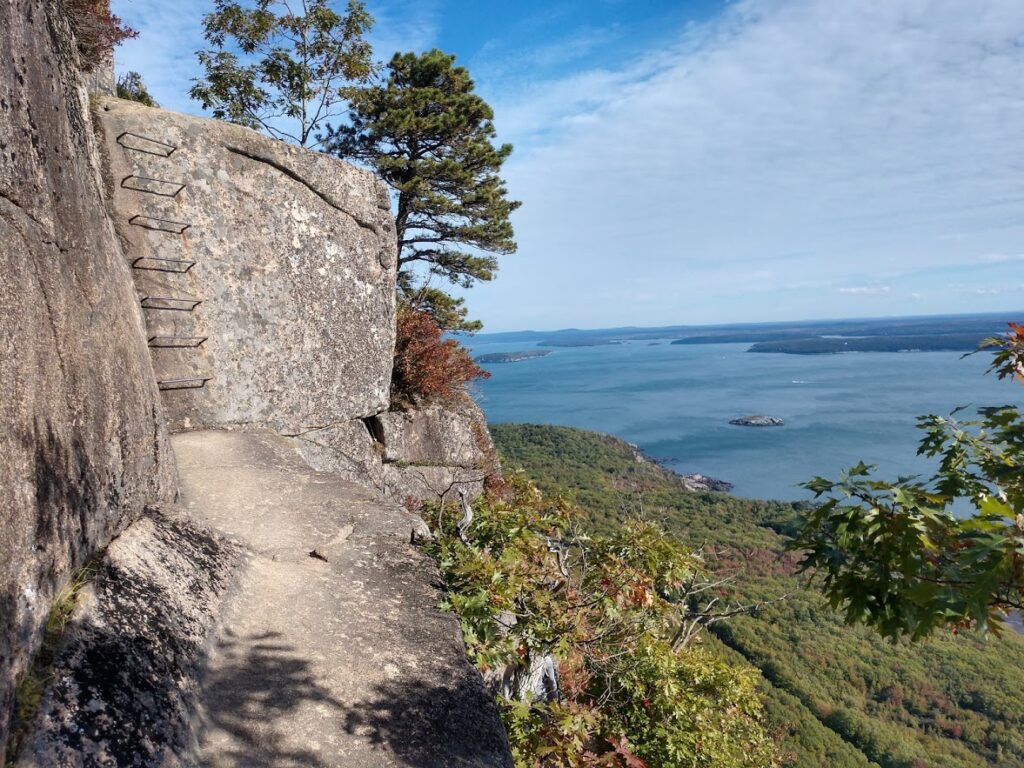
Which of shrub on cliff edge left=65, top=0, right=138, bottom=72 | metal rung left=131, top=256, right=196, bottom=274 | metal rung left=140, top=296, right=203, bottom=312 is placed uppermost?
shrub on cliff edge left=65, top=0, right=138, bottom=72

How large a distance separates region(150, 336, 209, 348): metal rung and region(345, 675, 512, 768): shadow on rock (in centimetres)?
471

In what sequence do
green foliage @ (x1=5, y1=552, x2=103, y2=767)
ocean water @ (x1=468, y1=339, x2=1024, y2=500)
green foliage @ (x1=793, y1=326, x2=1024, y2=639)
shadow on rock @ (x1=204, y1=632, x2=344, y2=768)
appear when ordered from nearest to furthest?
green foliage @ (x1=5, y1=552, x2=103, y2=767) < green foliage @ (x1=793, y1=326, x2=1024, y2=639) < shadow on rock @ (x1=204, y1=632, x2=344, y2=768) < ocean water @ (x1=468, y1=339, x2=1024, y2=500)

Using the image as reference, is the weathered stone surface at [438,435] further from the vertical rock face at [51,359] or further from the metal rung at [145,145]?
the vertical rock face at [51,359]

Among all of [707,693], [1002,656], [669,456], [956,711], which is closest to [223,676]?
[707,693]

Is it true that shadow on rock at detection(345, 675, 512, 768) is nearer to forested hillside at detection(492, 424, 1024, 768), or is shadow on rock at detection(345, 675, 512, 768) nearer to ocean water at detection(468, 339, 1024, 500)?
forested hillside at detection(492, 424, 1024, 768)

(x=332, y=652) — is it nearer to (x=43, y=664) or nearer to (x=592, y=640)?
(x=43, y=664)

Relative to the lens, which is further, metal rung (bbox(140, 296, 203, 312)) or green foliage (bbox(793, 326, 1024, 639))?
metal rung (bbox(140, 296, 203, 312))

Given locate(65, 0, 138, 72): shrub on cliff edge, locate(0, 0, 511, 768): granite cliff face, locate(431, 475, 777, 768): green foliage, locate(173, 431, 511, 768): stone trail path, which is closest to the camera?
locate(0, 0, 511, 768): granite cliff face

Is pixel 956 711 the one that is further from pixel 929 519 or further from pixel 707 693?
pixel 929 519

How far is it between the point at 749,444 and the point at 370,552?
→ 2980 inches

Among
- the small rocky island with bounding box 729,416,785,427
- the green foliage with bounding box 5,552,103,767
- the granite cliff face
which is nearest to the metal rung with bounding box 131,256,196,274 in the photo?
the granite cliff face

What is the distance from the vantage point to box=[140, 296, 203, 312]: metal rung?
583cm

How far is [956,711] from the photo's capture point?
84.9ft

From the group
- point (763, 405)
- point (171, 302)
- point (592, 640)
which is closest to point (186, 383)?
point (171, 302)
